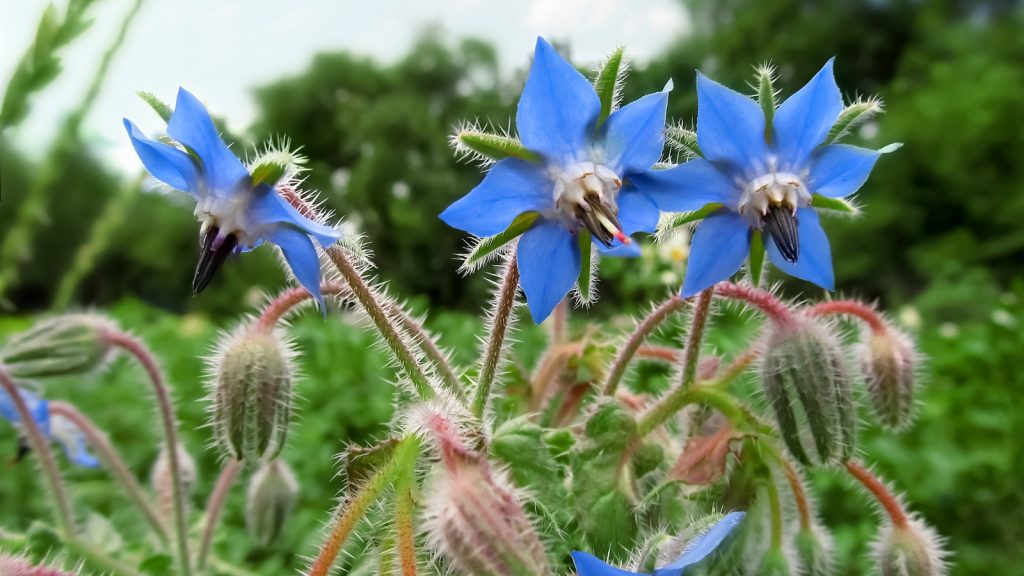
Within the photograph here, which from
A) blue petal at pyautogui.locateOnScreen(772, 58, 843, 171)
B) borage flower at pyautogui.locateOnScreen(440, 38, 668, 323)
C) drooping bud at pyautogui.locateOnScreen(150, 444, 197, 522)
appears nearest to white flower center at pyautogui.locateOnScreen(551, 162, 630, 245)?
borage flower at pyautogui.locateOnScreen(440, 38, 668, 323)

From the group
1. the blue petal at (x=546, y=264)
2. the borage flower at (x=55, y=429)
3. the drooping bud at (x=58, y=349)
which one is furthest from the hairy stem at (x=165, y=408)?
→ the blue petal at (x=546, y=264)

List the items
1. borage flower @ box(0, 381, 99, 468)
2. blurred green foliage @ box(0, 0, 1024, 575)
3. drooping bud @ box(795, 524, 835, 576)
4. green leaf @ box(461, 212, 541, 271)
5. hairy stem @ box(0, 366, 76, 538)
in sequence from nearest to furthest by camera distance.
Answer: green leaf @ box(461, 212, 541, 271), drooping bud @ box(795, 524, 835, 576), hairy stem @ box(0, 366, 76, 538), borage flower @ box(0, 381, 99, 468), blurred green foliage @ box(0, 0, 1024, 575)

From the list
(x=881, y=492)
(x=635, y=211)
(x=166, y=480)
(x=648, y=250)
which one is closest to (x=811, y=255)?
(x=635, y=211)

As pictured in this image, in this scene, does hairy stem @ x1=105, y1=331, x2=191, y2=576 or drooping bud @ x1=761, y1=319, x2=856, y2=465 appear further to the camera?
hairy stem @ x1=105, y1=331, x2=191, y2=576

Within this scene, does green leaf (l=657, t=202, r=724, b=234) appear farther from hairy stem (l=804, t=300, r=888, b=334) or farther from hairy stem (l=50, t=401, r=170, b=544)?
hairy stem (l=50, t=401, r=170, b=544)

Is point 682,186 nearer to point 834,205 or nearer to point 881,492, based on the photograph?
point 834,205

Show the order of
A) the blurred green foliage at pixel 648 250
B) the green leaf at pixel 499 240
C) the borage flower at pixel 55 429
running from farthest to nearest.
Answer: the blurred green foliage at pixel 648 250 < the borage flower at pixel 55 429 < the green leaf at pixel 499 240

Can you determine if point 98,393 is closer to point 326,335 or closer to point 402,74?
point 326,335

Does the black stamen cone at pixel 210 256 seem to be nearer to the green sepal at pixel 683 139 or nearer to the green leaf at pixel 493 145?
the green leaf at pixel 493 145
